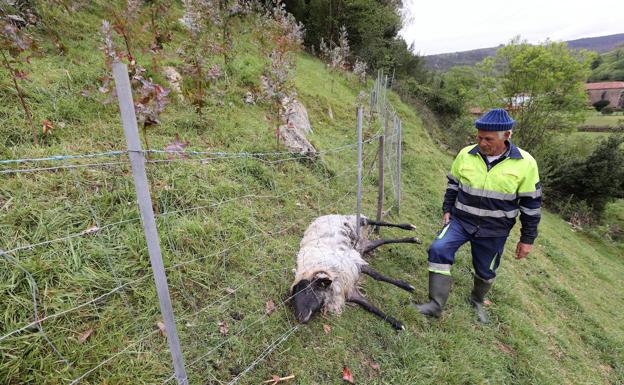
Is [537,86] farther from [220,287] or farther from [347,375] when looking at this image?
[220,287]

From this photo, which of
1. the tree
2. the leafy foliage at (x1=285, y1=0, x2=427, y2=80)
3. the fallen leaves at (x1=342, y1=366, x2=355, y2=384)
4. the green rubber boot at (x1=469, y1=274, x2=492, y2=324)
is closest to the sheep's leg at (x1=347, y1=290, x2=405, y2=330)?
the fallen leaves at (x1=342, y1=366, x2=355, y2=384)

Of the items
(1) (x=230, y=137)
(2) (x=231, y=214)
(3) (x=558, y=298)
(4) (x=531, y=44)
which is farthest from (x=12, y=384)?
(4) (x=531, y=44)

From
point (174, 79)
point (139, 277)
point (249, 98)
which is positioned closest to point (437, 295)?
point (139, 277)

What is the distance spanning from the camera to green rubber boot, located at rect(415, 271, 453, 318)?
9.14 feet

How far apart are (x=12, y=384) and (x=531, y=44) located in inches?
978

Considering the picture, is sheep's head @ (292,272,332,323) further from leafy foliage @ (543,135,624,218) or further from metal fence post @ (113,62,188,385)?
leafy foliage @ (543,135,624,218)

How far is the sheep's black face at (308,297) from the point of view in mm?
2377

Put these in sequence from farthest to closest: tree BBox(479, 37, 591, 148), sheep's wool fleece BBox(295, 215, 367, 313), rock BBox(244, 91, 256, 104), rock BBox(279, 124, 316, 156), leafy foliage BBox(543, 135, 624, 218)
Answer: tree BBox(479, 37, 591, 148)
leafy foliage BBox(543, 135, 624, 218)
rock BBox(244, 91, 256, 104)
rock BBox(279, 124, 316, 156)
sheep's wool fleece BBox(295, 215, 367, 313)

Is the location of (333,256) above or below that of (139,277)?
below

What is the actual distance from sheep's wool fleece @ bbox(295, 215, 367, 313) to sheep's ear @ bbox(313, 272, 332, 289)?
0.04 m

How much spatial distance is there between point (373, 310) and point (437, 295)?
68 cm

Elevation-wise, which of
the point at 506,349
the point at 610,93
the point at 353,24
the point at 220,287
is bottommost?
the point at 506,349

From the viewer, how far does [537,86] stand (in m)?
18.0

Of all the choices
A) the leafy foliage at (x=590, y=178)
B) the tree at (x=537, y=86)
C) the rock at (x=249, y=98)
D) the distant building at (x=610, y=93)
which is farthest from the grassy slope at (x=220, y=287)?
the distant building at (x=610, y=93)
